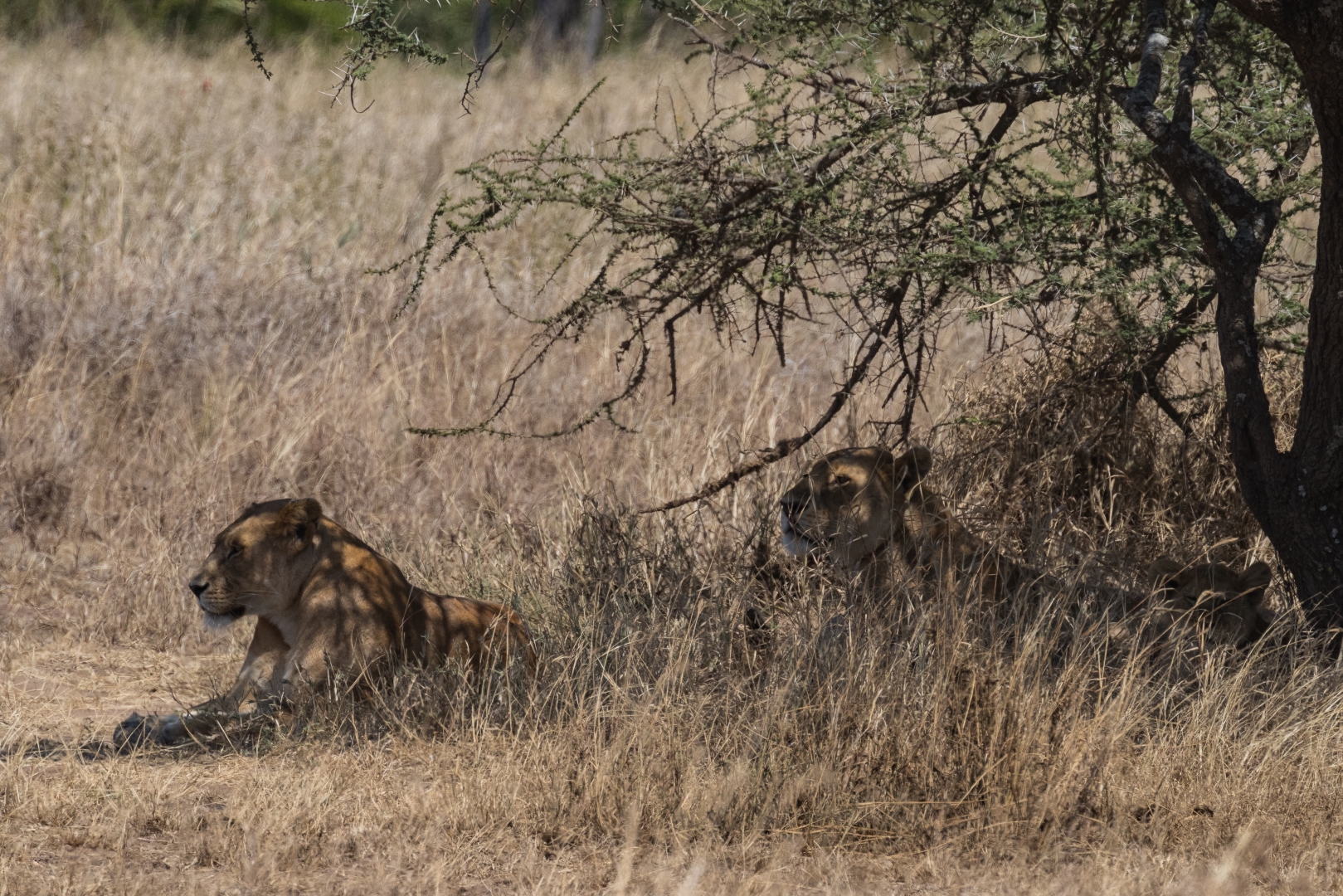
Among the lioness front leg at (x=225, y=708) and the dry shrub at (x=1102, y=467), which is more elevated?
the dry shrub at (x=1102, y=467)

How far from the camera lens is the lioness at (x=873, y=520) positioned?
5.74 m

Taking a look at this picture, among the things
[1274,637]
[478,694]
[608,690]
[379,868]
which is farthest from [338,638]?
[1274,637]

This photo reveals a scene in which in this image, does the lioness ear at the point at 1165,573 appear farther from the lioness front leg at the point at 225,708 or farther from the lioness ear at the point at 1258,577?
the lioness front leg at the point at 225,708

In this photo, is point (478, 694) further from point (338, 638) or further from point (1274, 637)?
point (1274, 637)

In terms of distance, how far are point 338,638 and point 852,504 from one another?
199 centimetres

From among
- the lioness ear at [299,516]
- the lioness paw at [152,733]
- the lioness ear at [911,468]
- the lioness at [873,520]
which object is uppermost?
the lioness ear at [911,468]

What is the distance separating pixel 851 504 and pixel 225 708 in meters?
2.42

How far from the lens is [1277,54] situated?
22.2 ft

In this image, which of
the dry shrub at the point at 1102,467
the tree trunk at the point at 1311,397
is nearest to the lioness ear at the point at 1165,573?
the tree trunk at the point at 1311,397

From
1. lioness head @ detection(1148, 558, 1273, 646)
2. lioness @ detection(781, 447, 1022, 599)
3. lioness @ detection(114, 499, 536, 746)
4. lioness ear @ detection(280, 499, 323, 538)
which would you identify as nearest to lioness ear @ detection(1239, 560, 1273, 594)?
lioness head @ detection(1148, 558, 1273, 646)

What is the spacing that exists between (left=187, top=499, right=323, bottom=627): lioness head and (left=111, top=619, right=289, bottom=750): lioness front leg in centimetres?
14

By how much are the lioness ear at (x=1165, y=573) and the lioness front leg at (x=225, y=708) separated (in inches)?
130

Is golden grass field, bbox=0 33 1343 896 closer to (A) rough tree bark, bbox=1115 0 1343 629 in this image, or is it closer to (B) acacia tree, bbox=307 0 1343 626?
(A) rough tree bark, bbox=1115 0 1343 629

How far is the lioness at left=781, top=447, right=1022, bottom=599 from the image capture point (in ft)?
18.8
